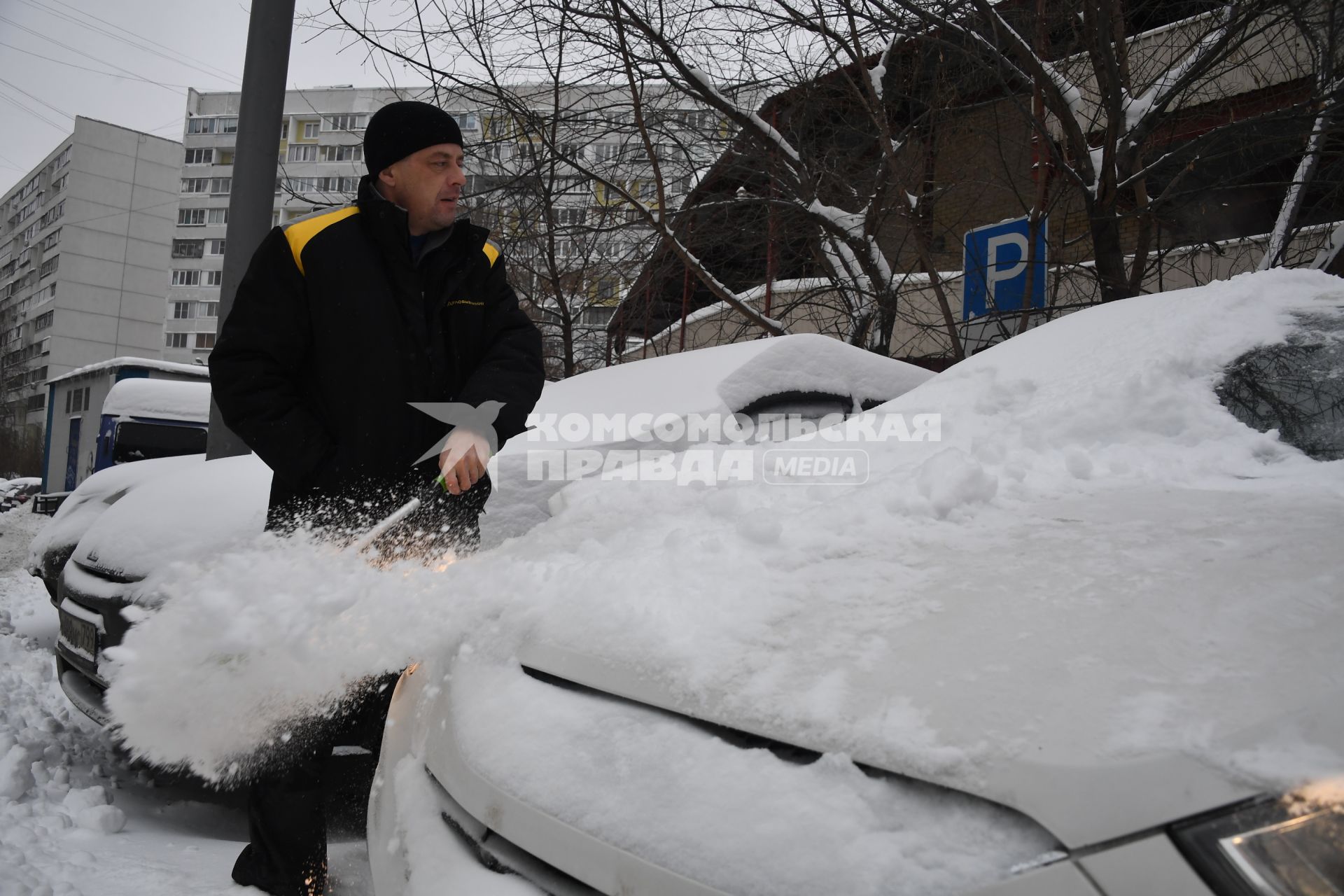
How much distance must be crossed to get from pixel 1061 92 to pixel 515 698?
218 inches

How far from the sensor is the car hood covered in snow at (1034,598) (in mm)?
1014

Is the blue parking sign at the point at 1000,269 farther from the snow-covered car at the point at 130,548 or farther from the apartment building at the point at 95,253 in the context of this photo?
the apartment building at the point at 95,253

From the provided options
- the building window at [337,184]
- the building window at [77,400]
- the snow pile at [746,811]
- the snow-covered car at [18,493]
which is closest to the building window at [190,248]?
the snow-covered car at [18,493]

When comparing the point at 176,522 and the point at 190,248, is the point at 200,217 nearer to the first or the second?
the point at 190,248

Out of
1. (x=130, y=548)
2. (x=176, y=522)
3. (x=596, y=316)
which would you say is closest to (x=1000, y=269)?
(x=176, y=522)

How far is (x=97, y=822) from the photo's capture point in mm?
2555

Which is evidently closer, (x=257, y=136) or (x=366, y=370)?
(x=366, y=370)

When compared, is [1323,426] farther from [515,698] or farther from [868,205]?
[868,205]

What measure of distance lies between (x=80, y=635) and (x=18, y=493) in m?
22.9

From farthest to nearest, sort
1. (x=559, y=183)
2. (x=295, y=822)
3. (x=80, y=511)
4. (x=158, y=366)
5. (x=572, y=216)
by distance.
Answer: (x=158, y=366)
(x=572, y=216)
(x=559, y=183)
(x=80, y=511)
(x=295, y=822)

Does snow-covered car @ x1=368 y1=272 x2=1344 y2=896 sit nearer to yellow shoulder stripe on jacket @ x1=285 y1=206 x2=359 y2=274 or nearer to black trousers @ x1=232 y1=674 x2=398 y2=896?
black trousers @ x1=232 y1=674 x2=398 y2=896

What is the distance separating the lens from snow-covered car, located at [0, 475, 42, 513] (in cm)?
1893

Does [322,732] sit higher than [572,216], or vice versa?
[572,216]

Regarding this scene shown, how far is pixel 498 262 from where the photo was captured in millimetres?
2623
